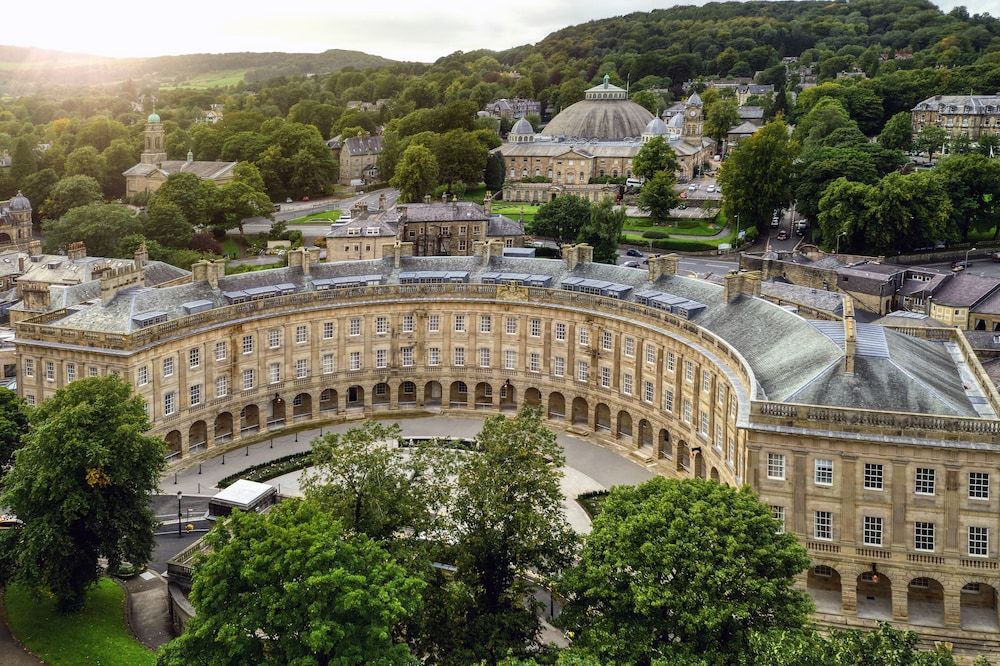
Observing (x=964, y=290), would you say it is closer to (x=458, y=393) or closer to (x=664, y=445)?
(x=664, y=445)

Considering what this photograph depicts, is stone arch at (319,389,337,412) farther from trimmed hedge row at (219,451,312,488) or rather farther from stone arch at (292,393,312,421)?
trimmed hedge row at (219,451,312,488)

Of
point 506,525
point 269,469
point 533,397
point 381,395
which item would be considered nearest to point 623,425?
point 533,397

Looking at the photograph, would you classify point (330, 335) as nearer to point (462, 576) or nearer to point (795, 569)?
point (462, 576)

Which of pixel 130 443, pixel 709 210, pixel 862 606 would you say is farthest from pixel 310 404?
pixel 709 210

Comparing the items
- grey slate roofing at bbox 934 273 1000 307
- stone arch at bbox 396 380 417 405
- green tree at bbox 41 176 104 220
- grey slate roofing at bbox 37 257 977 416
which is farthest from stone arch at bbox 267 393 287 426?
green tree at bbox 41 176 104 220

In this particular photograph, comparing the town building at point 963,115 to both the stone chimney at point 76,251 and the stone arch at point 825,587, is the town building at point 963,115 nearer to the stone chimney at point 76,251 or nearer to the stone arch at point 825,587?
the stone chimney at point 76,251

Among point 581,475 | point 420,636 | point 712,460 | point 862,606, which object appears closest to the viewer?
point 420,636

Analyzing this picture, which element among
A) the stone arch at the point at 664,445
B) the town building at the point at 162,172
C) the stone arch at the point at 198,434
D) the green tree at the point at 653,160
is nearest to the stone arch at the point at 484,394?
the stone arch at the point at 664,445
